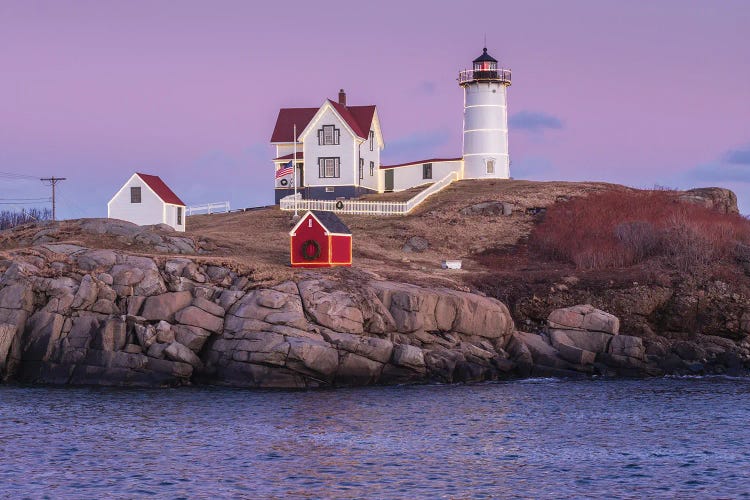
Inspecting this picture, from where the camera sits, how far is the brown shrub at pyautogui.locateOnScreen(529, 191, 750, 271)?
52.7 meters

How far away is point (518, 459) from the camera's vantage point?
25344 millimetres

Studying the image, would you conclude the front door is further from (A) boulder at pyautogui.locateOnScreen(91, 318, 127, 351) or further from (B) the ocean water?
(B) the ocean water

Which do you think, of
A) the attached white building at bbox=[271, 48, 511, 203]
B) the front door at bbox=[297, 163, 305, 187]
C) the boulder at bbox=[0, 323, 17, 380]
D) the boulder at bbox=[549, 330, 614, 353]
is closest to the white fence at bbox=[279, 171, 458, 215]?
the attached white building at bbox=[271, 48, 511, 203]

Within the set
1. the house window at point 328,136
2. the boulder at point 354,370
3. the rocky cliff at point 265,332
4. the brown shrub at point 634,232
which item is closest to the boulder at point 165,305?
the rocky cliff at point 265,332

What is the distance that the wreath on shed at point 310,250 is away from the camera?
46969 mm

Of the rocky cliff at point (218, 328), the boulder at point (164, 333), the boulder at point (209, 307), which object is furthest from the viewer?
the boulder at point (209, 307)

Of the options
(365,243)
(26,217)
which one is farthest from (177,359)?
(26,217)

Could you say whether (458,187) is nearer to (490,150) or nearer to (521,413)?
(490,150)

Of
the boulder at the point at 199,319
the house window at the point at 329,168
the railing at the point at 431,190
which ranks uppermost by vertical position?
the house window at the point at 329,168

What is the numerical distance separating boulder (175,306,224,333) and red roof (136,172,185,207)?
74.3ft

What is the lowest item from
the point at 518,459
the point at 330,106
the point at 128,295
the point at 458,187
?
the point at 518,459

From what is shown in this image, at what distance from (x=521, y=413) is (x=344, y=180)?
1729 inches

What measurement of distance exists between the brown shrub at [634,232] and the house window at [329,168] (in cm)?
1653

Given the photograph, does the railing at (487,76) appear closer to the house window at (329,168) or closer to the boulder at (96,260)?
the house window at (329,168)
